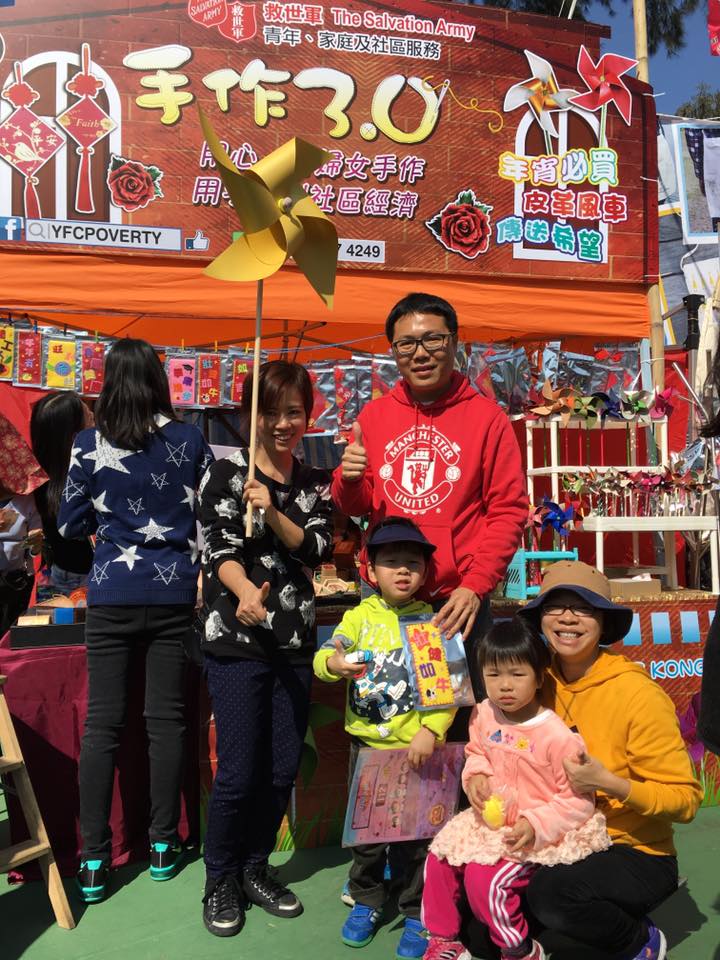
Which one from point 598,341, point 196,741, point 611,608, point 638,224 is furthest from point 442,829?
point 638,224

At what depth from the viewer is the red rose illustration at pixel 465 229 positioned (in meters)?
6.33

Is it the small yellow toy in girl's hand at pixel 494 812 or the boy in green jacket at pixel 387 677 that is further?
the boy in green jacket at pixel 387 677

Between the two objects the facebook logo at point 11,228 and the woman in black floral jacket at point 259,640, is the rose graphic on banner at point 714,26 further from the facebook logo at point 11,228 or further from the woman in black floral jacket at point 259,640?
the woman in black floral jacket at point 259,640

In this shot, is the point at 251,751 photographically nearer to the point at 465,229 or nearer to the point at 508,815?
the point at 508,815

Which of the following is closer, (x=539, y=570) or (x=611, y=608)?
(x=611, y=608)

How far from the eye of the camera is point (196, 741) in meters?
3.04

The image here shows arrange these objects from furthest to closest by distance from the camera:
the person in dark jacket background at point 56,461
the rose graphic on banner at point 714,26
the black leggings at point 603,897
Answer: the rose graphic on banner at point 714,26
the person in dark jacket background at point 56,461
the black leggings at point 603,897

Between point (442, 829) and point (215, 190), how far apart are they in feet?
16.3

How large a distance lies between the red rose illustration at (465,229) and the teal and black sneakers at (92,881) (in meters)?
4.90

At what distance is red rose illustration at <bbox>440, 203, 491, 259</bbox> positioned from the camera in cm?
633

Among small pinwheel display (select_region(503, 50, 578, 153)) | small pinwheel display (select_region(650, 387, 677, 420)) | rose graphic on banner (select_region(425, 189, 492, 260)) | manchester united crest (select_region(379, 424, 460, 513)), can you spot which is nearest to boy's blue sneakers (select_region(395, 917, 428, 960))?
manchester united crest (select_region(379, 424, 460, 513))

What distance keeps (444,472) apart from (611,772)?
2.92 ft

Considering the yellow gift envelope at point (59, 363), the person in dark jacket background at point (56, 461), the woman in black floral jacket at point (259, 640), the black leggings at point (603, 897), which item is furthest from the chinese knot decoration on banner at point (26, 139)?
the black leggings at point (603, 897)

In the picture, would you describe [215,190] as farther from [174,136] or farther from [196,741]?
[196,741]
